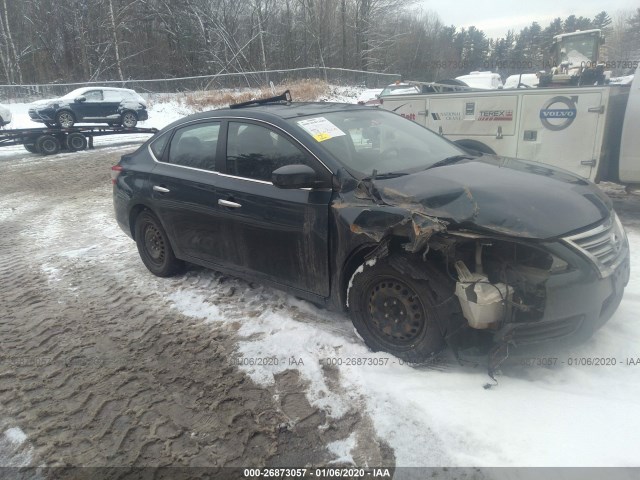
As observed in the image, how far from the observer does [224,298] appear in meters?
4.45

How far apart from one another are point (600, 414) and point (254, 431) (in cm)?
195

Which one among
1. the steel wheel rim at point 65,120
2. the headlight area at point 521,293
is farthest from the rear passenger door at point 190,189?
the steel wheel rim at point 65,120

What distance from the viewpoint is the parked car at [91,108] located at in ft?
59.3

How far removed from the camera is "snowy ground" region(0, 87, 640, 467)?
2496 mm

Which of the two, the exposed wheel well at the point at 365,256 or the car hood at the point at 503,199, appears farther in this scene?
the exposed wheel well at the point at 365,256

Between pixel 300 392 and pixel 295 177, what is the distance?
57.0 inches

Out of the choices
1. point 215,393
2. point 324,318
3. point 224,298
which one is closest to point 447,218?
point 324,318

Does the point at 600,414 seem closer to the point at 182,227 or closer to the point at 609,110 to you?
the point at 182,227

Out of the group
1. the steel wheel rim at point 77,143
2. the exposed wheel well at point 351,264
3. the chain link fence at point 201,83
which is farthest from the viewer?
the chain link fence at point 201,83

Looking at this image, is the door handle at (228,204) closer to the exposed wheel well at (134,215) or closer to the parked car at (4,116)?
the exposed wheel well at (134,215)

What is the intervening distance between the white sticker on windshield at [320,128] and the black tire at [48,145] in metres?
15.5

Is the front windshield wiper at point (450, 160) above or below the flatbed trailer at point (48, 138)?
above

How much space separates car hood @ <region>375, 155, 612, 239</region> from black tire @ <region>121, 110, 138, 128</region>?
19.7 metres

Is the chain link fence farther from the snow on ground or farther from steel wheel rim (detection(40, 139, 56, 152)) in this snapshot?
the snow on ground
